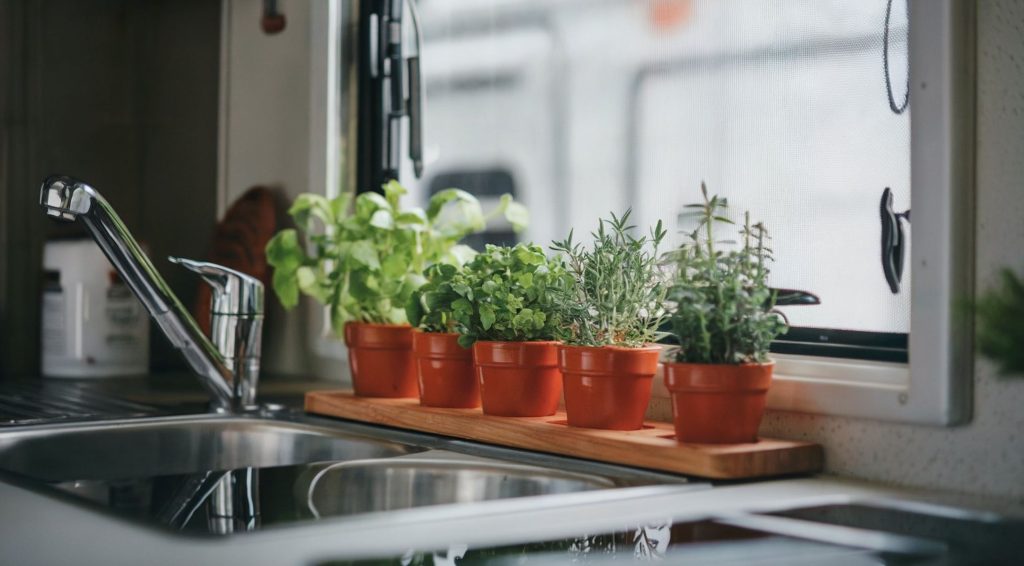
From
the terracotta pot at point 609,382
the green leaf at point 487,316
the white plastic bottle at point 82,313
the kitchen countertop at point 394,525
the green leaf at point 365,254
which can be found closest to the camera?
the kitchen countertop at point 394,525

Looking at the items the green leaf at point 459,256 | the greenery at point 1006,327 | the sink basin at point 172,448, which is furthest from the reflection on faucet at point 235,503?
the greenery at point 1006,327

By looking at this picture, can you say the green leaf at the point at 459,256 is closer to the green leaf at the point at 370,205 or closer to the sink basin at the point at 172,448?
the green leaf at the point at 370,205

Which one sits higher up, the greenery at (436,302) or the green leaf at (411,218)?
the green leaf at (411,218)

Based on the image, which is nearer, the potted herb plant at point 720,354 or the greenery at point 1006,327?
the greenery at point 1006,327

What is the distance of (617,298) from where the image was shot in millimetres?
1199

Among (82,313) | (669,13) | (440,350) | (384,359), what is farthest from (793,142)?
(82,313)

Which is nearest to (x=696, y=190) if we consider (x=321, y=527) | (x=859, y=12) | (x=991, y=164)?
(x=859, y=12)

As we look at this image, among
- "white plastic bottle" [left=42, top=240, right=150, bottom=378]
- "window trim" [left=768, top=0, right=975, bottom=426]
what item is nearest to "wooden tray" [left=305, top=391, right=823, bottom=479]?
"window trim" [left=768, top=0, right=975, bottom=426]

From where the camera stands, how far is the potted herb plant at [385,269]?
152 cm

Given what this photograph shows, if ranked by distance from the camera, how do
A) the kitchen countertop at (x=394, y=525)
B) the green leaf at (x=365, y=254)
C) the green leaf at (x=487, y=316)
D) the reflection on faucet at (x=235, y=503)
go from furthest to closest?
1. the green leaf at (x=365, y=254)
2. the green leaf at (x=487, y=316)
3. the reflection on faucet at (x=235, y=503)
4. the kitchen countertop at (x=394, y=525)

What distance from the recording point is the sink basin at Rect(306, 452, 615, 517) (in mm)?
1151

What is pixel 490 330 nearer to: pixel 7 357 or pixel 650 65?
pixel 650 65

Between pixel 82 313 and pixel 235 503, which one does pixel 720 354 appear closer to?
pixel 235 503

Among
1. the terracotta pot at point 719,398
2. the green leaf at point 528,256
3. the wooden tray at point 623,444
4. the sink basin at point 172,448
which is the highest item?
the green leaf at point 528,256
